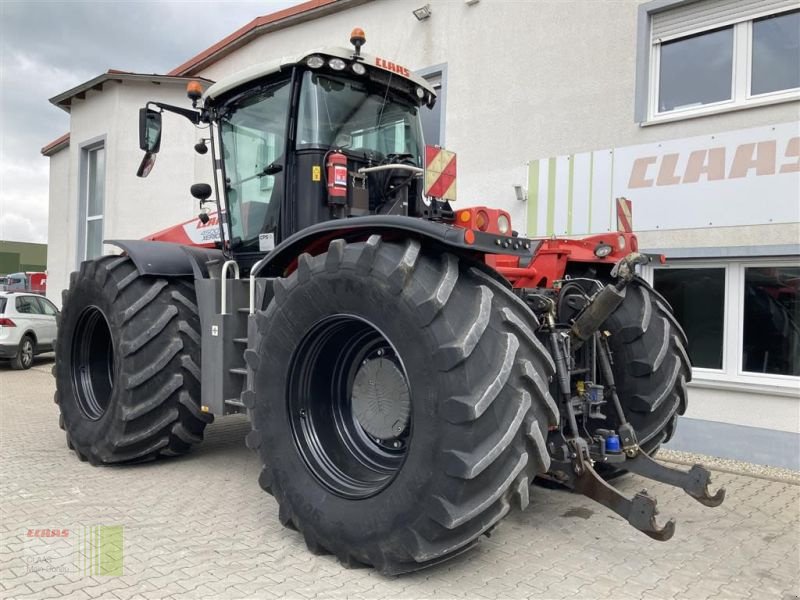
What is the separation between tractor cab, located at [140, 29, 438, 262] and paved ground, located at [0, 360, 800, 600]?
1850 mm

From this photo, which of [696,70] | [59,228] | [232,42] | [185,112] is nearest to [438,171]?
[185,112]

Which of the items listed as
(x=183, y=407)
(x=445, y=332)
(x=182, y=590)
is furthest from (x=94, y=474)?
(x=445, y=332)

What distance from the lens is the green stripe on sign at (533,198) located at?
7.38 metres

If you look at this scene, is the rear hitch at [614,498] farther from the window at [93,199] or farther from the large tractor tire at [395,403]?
the window at [93,199]

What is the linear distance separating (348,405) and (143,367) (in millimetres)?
1773

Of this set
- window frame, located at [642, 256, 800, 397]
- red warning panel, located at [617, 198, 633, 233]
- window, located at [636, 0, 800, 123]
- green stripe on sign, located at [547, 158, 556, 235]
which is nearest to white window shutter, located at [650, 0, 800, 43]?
window, located at [636, 0, 800, 123]

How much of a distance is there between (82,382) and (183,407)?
1.26 metres

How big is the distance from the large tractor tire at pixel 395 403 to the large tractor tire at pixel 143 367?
1220 millimetres

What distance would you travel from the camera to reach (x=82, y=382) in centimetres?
547

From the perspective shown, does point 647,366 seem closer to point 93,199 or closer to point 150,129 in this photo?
point 150,129

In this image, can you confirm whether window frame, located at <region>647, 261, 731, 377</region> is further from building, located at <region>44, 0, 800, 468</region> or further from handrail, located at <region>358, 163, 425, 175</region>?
handrail, located at <region>358, 163, 425, 175</region>

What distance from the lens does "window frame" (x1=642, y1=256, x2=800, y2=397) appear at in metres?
5.90

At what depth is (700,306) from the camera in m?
6.40

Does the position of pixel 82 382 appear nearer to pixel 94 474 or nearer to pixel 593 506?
pixel 94 474
